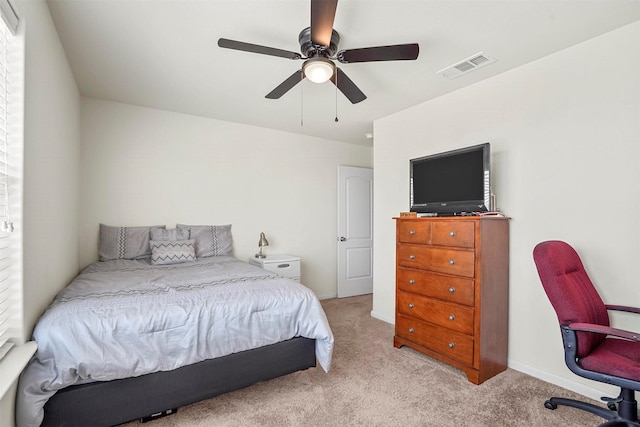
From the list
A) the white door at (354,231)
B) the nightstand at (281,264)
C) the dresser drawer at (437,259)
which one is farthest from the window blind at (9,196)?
the white door at (354,231)

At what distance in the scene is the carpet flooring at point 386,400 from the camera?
1.86 m

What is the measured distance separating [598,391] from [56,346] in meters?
3.22

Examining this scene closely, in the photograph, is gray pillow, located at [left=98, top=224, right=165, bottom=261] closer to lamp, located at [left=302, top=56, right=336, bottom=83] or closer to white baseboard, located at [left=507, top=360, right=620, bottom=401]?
lamp, located at [left=302, top=56, right=336, bottom=83]

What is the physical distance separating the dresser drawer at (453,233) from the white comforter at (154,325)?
117cm

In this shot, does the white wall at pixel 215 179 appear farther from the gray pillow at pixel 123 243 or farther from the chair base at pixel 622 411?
the chair base at pixel 622 411

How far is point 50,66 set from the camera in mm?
1985

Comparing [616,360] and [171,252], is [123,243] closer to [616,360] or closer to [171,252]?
[171,252]

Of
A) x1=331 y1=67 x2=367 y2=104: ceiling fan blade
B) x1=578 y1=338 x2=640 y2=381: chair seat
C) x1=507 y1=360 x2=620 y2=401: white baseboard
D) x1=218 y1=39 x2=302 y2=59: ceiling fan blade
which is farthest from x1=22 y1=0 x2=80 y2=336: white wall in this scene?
x1=507 y1=360 x2=620 y2=401: white baseboard

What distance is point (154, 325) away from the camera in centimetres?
172

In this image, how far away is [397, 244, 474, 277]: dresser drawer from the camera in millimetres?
2371

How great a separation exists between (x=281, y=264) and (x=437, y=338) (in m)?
1.94

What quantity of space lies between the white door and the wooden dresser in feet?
6.67

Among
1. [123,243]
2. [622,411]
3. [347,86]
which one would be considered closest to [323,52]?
[347,86]

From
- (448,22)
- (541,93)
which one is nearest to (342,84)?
(448,22)
